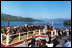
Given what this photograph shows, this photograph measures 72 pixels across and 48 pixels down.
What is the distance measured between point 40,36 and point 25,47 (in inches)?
156

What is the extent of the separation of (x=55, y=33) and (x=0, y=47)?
5982mm

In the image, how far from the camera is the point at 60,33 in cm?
762

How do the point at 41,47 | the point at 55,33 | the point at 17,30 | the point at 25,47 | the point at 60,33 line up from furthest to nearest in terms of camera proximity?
the point at 55,33, the point at 60,33, the point at 17,30, the point at 25,47, the point at 41,47

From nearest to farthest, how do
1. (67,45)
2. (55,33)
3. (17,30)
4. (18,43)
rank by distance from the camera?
(67,45), (18,43), (17,30), (55,33)

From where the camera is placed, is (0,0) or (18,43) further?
(18,43)

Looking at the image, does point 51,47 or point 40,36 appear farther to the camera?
point 40,36

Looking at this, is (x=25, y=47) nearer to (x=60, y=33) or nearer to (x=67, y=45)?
(x=67, y=45)

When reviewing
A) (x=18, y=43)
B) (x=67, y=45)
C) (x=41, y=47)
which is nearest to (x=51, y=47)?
(x=41, y=47)

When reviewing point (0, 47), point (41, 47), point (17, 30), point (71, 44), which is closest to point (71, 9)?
point (71, 44)

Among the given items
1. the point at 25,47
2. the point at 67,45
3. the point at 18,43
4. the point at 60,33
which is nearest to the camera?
the point at 67,45

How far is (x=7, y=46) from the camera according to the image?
4352mm

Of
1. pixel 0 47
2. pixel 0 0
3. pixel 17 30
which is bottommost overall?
pixel 0 47

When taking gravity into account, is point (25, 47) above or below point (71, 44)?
below

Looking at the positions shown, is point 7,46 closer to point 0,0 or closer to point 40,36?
point 0,0
